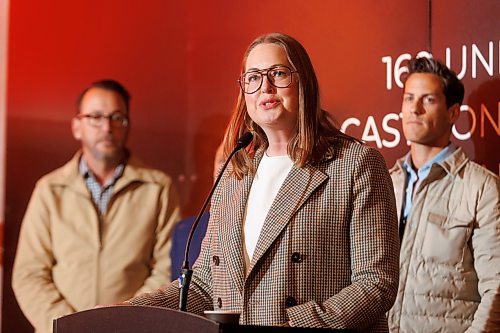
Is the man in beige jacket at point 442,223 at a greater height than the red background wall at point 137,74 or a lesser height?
lesser

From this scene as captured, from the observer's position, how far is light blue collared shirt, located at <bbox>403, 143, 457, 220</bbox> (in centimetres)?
393

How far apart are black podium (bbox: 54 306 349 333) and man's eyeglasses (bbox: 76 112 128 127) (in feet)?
9.35

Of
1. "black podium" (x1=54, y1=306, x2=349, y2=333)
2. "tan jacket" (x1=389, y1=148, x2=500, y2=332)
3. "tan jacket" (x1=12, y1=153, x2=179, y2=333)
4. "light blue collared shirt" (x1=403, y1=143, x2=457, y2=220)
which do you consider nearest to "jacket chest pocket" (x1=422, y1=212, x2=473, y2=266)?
"tan jacket" (x1=389, y1=148, x2=500, y2=332)

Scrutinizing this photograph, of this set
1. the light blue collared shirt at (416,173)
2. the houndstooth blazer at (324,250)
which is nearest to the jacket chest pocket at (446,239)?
the light blue collared shirt at (416,173)

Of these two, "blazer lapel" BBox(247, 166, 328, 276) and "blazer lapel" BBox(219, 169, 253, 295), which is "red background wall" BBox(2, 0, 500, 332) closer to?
"blazer lapel" BBox(219, 169, 253, 295)

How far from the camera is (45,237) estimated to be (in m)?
4.96

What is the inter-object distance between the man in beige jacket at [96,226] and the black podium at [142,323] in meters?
2.59

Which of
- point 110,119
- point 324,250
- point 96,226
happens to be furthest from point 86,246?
point 324,250

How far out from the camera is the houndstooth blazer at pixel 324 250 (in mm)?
2518

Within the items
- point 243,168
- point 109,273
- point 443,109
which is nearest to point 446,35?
point 443,109

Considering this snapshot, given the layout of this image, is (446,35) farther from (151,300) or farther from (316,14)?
(151,300)

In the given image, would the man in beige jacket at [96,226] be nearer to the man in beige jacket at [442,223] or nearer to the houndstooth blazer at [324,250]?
the man in beige jacket at [442,223]

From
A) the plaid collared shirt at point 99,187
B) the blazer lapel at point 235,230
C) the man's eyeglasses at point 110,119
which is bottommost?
the blazer lapel at point 235,230

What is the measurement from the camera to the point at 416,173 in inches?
158
